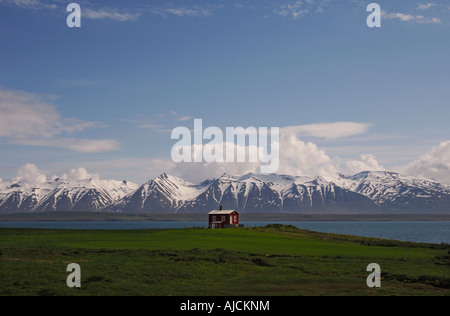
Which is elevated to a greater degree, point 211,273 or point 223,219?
point 211,273

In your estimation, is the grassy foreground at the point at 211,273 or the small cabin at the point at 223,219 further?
the small cabin at the point at 223,219

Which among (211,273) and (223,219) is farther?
(223,219)

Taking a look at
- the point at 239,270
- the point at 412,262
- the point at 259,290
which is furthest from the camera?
the point at 412,262

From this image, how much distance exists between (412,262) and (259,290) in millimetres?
29678

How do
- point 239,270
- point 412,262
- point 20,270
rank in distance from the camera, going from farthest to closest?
point 412,262 → point 239,270 → point 20,270

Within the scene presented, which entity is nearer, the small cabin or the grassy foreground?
the grassy foreground
